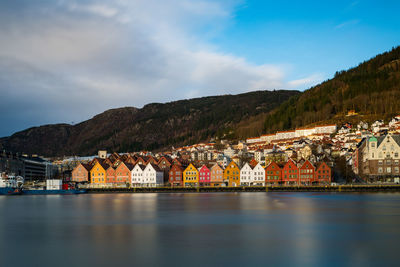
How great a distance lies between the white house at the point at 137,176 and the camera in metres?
107

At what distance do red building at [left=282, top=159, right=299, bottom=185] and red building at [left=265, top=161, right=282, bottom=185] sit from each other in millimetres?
939

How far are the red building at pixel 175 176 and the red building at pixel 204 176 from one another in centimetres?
524

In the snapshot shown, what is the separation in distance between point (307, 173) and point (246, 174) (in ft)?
44.5

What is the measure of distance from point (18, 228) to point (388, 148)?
76951 mm

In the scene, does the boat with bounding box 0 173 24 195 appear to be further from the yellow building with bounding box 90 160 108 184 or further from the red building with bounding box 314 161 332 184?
the red building with bounding box 314 161 332 184

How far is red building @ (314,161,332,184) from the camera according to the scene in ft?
315

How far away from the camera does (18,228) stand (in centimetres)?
3538

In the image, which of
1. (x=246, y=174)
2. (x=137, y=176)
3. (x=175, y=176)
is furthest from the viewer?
(x=175, y=176)

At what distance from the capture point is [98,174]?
367ft

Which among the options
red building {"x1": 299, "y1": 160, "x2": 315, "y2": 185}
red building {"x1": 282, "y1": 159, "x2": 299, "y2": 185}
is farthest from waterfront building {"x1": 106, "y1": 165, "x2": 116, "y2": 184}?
red building {"x1": 299, "y1": 160, "x2": 315, "y2": 185}

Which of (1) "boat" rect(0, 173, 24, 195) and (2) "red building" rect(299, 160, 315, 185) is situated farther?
(2) "red building" rect(299, 160, 315, 185)

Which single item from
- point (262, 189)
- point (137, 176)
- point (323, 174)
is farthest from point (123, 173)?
point (323, 174)

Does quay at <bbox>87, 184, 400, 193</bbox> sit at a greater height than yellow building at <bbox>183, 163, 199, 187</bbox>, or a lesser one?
lesser

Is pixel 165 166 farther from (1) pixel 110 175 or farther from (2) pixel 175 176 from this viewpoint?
(1) pixel 110 175
